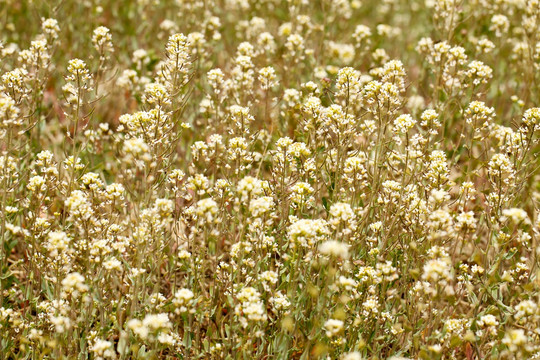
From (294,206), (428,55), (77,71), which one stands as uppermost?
(428,55)

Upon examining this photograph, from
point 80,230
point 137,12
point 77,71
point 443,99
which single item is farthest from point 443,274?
point 137,12

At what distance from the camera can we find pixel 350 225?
11.1ft

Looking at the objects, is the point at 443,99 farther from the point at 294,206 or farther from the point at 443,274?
the point at 443,274

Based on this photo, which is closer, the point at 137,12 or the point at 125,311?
the point at 125,311

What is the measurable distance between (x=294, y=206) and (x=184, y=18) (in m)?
3.39

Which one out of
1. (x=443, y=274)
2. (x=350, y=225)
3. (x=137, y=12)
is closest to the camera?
(x=443, y=274)

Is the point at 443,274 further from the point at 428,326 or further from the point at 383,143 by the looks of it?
the point at 383,143

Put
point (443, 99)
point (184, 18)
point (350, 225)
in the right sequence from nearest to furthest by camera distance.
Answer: point (350, 225)
point (443, 99)
point (184, 18)

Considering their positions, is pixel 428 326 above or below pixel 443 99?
below

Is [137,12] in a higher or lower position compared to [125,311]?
higher

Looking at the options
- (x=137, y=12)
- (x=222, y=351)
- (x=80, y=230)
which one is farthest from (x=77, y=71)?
(x=137, y=12)

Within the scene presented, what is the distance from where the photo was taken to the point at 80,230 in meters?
3.49

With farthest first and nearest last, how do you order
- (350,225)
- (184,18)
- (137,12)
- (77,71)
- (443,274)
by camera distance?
(137,12), (184,18), (77,71), (350,225), (443,274)

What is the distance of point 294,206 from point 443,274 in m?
1.25
